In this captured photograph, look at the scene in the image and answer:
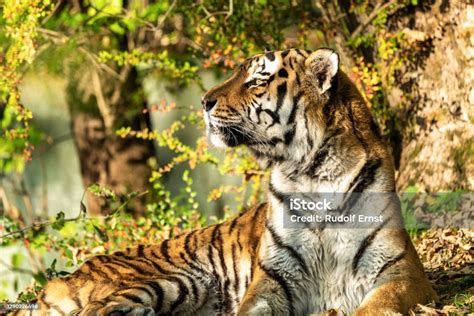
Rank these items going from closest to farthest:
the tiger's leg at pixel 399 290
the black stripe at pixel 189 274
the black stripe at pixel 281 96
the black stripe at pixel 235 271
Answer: the tiger's leg at pixel 399 290 → the black stripe at pixel 281 96 → the black stripe at pixel 189 274 → the black stripe at pixel 235 271

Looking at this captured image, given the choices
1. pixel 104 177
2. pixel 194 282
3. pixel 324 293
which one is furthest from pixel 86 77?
pixel 324 293

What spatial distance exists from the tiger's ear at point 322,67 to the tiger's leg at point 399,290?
95 cm

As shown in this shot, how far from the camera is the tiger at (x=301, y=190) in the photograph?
463 centimetres

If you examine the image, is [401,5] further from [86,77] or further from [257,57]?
[86,77]

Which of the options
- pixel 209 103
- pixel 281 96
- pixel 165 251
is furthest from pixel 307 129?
pixel 165 251

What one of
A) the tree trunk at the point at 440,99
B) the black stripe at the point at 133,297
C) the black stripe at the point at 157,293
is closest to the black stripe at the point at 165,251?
the black stripe at the point at 157,293

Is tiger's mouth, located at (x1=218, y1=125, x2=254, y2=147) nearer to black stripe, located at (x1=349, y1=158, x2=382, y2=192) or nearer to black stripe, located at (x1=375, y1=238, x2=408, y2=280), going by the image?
black stripe, located at (x1=349, y1=158, x2=382, y2=192)

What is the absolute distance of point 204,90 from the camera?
26.0 feet

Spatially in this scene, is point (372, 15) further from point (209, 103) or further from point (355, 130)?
point (209, 103)

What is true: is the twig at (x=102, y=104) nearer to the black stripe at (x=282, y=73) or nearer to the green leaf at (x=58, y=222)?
the green leaf at (x=58, y=222)

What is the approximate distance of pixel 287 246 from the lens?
15.7 ft

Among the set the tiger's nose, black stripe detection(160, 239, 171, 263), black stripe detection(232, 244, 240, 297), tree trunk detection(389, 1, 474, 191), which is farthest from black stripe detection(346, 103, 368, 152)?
tree trunk detection(389, 1, 474, 191)

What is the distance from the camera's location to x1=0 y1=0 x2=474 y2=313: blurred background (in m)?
6.62

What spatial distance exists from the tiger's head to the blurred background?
19.9 inches
